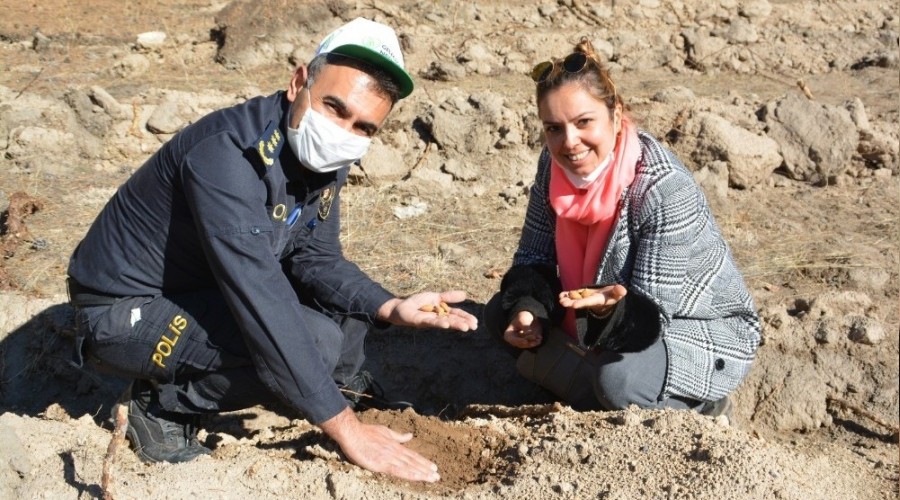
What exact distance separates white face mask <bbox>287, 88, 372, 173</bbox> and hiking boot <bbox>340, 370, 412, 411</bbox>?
3.51 feet

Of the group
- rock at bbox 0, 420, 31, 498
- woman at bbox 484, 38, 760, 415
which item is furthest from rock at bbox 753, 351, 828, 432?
rock at bbox 0, 420, 31, 498

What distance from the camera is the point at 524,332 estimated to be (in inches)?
135

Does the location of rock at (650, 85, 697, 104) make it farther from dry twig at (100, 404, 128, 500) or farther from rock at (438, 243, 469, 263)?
dry twig at (100, 404, 128, 500)

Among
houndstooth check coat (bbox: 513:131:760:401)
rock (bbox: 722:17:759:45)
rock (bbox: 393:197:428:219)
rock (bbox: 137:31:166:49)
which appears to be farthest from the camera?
rock (bbox: 722:17:759:45)

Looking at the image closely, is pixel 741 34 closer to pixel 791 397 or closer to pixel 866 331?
Answer: pixel 866 331

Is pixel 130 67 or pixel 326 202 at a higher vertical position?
pixel 326 202

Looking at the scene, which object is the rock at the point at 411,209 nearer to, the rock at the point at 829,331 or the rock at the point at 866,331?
the rock at the point at 829,331

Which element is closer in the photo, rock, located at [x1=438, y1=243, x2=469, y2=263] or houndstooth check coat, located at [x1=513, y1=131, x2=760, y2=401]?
houndstooth check coat, located at [x1=513, y1=131, x2=760, y2=401]

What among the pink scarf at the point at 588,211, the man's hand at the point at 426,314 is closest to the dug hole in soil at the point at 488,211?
the man's hand at the point at 426,314

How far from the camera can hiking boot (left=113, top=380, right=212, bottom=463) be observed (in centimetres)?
316

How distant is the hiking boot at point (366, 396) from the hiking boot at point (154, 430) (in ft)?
1.94

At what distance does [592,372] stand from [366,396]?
0.86 m

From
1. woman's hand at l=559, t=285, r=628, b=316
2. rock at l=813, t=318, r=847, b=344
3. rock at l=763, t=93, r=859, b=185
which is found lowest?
rock at l=813, t=318, r=847, b=344

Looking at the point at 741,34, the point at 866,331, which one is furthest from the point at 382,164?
the point at 741,34
